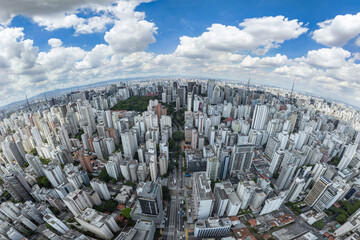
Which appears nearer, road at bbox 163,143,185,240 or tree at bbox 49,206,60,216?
road at bbox 163,143,185,240

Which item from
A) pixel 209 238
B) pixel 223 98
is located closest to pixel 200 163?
pixel 209 238

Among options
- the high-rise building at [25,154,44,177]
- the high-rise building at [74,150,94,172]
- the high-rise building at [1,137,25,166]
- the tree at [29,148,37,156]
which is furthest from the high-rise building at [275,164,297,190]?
the tree at [29,148,37,156]

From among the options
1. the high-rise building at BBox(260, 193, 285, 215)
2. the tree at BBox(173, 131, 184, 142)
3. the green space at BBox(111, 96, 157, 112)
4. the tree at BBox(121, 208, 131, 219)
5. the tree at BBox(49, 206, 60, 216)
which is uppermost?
the green space at BBox(111, 96, 157, 112)

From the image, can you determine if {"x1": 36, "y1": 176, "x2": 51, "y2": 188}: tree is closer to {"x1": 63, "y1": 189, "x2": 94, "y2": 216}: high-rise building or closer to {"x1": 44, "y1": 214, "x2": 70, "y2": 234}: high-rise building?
{"x1": 63, "y1": 189, "x2": 94, "y2": 216}: high-rise building

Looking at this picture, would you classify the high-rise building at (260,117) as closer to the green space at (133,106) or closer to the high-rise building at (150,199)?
the high-rise building at (150,199)

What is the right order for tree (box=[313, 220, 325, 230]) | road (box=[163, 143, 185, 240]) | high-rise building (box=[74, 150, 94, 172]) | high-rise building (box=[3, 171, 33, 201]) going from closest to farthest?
road (box=[163, 143, 185, 240])
tree (box=[313, 220, 325, 230])
high-rise building (box=[3, 171, 33, 201])
high-rise building (box=[74, 150, 94, 172])

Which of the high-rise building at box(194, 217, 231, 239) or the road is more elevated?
the high-rise building at box(194, 217, 231, 239)

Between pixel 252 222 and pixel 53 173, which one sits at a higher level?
pixel 53 173

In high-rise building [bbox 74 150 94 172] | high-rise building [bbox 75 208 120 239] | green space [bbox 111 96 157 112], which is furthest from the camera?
green space [bbox 111 96 157 112]

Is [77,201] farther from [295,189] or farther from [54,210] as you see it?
[295,189]

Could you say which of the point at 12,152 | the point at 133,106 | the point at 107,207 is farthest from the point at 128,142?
the point at 133,106

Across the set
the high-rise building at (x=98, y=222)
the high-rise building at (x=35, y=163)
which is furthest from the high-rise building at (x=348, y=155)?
the high-rise building at (x=35, y=163)
